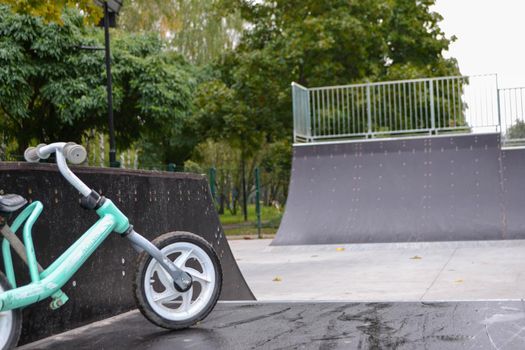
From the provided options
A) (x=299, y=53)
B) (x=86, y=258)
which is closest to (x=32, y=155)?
(x=86, y=258)

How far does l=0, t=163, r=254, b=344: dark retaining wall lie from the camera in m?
3.79

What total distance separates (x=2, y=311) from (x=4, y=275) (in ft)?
0.62

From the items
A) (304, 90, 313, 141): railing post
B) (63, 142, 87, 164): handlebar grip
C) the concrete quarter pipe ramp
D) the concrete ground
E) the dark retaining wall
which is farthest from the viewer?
(304, 90, 313, 141): railing post

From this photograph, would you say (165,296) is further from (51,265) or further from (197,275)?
(51,265)

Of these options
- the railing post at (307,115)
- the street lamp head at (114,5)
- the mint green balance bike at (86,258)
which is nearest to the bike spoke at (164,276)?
the mint green balance bike at (86,258)

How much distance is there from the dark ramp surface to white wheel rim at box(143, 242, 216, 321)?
10 cm

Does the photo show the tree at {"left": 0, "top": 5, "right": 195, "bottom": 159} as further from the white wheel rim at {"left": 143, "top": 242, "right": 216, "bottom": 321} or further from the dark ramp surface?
the dark ramp surface

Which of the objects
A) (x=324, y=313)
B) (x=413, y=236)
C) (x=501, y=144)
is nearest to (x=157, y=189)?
(x=324, y=313)

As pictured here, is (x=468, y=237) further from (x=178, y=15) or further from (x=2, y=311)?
(x=178, y=15)

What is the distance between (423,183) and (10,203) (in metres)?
11.6

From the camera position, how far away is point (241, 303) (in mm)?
4586

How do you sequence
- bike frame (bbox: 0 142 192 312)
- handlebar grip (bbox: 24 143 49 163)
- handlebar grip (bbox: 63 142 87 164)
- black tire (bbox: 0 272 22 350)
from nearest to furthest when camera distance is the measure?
black tire (bbox: 0 272 22 350), bike frame (bbox: 0 142 192 312), handlebar grip (bbox: 63 142 87 164), handlebar grip (bbox: 24 143 49 163)

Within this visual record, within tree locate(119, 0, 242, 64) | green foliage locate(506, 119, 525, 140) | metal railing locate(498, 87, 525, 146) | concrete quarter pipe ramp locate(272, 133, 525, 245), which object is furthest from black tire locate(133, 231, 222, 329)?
tree locate(119, 0, 242, 64)

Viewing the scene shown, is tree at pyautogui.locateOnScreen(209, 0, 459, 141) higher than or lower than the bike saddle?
higher
